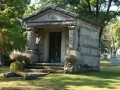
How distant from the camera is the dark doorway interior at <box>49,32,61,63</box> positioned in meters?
18.7

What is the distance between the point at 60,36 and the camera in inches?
732

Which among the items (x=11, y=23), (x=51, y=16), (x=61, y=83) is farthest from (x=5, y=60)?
(x=61, y=83)

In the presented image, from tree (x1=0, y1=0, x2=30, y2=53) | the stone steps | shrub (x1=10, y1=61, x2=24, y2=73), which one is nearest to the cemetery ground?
shrub (x1=10, y1=61, x2=24, y2=73)

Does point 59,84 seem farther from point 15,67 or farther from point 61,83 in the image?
point 15,67

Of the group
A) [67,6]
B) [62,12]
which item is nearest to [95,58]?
[62,12]

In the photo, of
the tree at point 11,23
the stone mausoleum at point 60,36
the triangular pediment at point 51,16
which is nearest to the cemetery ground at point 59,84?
the stone mausoleum at point 60,36

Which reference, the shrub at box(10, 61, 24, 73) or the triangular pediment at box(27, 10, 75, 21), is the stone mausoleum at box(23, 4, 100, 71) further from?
the shrub at box(10, 61, 24, 73)

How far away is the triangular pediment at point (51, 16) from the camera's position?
16.4m

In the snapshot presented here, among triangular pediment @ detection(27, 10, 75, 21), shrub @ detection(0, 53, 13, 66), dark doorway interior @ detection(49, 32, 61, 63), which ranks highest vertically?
triangular pediment @ detection(27, 10, 75, 21)

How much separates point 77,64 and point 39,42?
4.42 meters

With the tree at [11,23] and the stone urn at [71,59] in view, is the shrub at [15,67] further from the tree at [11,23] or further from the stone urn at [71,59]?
the tree at [11,23]

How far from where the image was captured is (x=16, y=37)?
87.7 feet

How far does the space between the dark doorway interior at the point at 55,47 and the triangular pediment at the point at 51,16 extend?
6.91 feet

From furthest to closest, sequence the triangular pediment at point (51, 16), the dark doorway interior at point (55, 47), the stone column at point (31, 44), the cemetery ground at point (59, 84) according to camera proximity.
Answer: the dark doorway interior at point (55, 47)
the stone column at point (31, 44)
the triangular pediment at point (51, 16)
the cemetery ground at point (59, 84)
